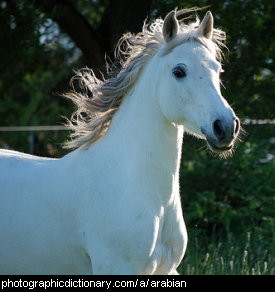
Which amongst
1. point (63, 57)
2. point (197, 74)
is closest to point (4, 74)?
point (197, 74)

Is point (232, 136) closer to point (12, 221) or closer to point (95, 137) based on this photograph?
point (95, 137)

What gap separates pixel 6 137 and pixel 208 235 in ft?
17.0

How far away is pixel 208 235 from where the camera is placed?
8188mm

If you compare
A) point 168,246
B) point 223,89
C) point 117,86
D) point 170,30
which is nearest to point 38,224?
point 168,246

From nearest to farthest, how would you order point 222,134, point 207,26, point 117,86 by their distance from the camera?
point 222,134 → point 207,26 → point 117,86

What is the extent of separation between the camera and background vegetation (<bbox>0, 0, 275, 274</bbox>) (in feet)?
22.7

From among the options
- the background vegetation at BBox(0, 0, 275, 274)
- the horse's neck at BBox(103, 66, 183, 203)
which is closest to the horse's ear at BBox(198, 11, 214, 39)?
the horse's neck at BBox(103, 66, 183, 203)

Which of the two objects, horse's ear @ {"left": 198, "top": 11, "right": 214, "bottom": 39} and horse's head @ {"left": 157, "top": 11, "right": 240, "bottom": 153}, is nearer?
horse's head @ {"left": 157, "top": 11, "right": 240, "bottom": 153}

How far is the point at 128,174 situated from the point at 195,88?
2.09 ft

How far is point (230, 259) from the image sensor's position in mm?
6406

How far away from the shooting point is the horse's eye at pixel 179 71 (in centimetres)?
407

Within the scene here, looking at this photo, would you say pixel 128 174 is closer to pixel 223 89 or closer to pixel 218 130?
pixel 218 130

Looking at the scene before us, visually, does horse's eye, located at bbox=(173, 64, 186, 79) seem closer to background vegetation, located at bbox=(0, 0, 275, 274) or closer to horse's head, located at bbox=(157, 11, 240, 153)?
horse's head, located at bbox=(157, 11, 240, 153)

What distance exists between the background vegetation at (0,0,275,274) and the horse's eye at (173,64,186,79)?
2371 mm
